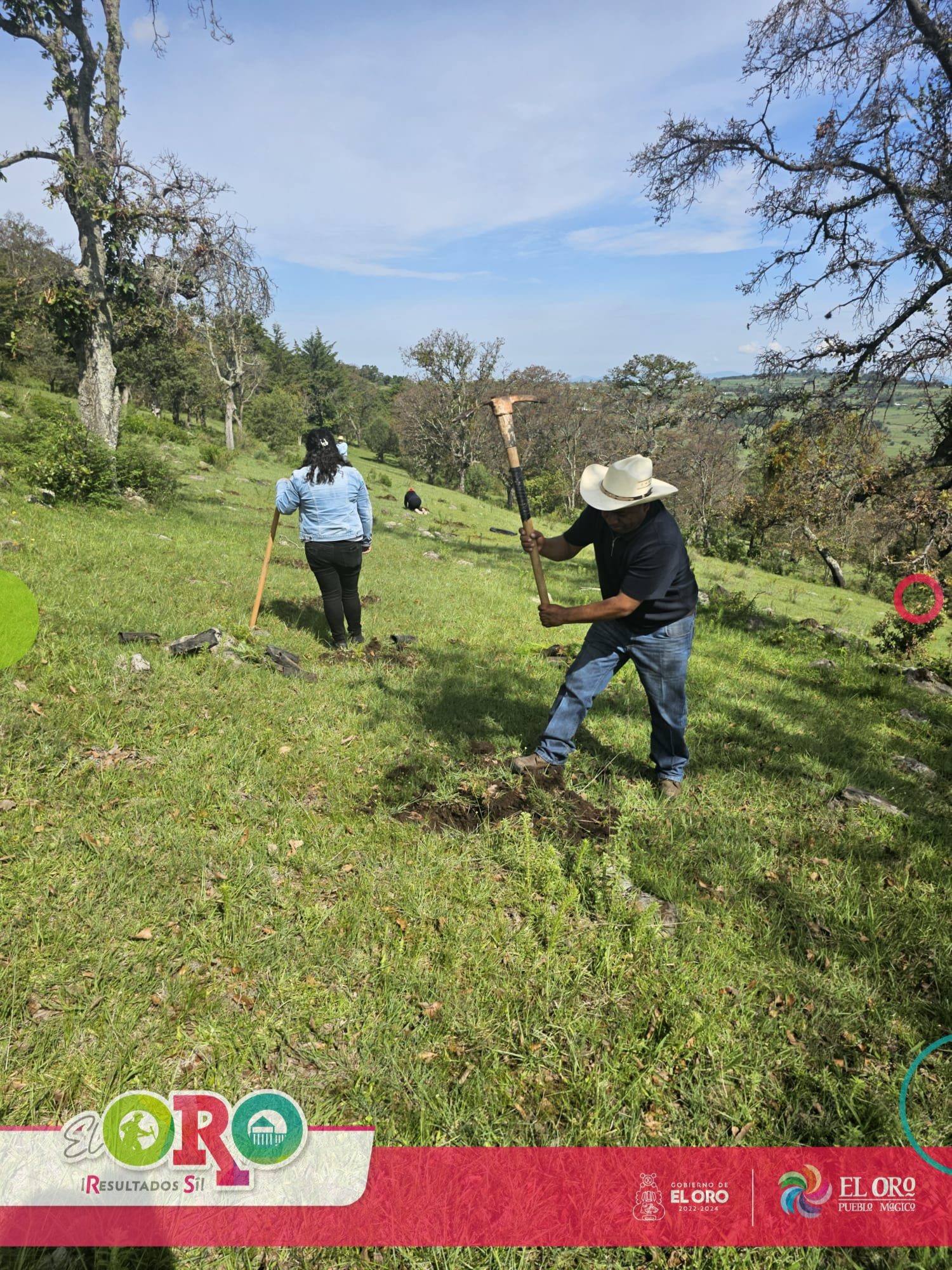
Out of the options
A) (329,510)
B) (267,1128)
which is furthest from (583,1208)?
(329,510)

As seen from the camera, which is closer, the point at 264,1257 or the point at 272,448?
the point at 264,1257

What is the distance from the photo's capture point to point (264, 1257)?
1983mm

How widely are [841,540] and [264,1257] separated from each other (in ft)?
108

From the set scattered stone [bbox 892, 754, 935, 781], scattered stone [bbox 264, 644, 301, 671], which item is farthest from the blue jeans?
scattered stone [bbox 264, 644, 301, 671]

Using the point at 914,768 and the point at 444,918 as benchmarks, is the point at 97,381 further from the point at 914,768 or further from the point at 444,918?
the point at 914,768

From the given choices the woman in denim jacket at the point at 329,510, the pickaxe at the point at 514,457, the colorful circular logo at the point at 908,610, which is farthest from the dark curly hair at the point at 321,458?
the colorful circular logo at the point at 908,610

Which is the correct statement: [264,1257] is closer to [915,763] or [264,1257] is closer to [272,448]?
[915,763]

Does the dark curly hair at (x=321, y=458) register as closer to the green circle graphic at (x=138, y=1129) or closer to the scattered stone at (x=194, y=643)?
the scattered stone at (x=194, y=643)

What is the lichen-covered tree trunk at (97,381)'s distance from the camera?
12484 mm

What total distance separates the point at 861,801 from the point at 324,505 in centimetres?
602

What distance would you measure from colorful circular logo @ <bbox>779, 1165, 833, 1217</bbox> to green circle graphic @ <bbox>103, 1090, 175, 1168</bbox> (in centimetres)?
236

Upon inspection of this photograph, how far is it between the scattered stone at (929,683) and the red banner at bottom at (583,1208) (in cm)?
872

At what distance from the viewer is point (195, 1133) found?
2.27 metres

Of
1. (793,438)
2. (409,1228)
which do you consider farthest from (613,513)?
(793,438)
